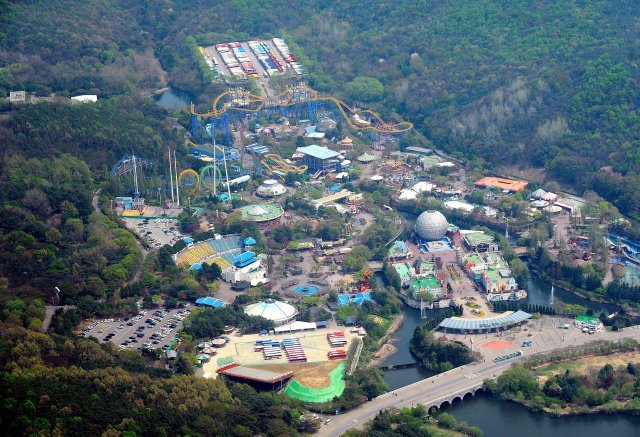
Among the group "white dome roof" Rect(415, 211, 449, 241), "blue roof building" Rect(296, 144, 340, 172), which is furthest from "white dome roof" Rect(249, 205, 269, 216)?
"blue roof building" Rect(296, 144, 340, 172)

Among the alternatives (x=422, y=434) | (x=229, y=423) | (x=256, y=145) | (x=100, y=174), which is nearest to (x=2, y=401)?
(x=229, y=423)

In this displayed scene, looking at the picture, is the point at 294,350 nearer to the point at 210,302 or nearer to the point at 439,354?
the point at 210,302

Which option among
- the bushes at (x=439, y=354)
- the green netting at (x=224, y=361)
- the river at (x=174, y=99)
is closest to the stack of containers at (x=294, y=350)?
the green netting at (x=224, y=361)

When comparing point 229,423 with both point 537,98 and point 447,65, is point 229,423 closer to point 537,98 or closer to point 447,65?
point 537,98

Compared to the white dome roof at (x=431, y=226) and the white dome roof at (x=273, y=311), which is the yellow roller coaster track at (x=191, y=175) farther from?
the white dome roof at (x=273, y=311)

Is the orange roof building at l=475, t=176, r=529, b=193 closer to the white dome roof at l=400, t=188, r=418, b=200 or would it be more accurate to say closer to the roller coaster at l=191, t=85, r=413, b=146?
the white dome roof at l=400, t=188, r=418, b=200

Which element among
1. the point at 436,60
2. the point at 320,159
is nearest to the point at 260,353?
the point at 320,159
